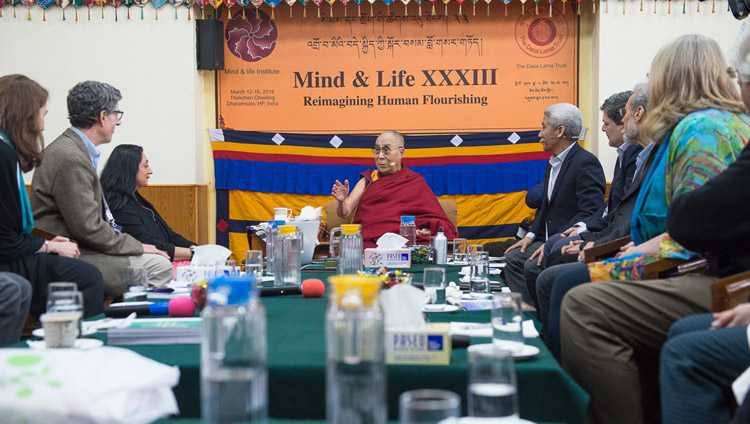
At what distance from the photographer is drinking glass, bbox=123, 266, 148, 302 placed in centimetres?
202

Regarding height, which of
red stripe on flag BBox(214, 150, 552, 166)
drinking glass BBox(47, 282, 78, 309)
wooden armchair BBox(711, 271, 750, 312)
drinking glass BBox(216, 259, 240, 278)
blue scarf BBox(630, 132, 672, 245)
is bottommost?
drinking glass BBox(216, 259, 240, 278)

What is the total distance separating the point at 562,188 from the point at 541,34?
2.42 metres

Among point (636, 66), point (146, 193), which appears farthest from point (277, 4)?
point (636, 66)

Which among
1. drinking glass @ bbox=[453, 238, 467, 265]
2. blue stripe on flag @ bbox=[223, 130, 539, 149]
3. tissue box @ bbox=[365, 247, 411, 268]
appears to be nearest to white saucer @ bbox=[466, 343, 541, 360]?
tissue box @ bbox=[365, 247, 411, 268]

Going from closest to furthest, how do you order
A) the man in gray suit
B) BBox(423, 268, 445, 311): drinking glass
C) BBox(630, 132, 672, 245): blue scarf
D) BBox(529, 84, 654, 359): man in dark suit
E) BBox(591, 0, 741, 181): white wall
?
1. BBox(423, 268, 445, 311): drinking glass
2. BBox(630, 132, 672, 245): blue scarf
3. BBox(529, 84, 654, 359): man in dark suit
4. the man in gray suit
5. BBox(591, 0, 741, 181): white wall

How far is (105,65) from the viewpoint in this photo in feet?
18.6

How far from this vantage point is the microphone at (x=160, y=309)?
5.77 ft

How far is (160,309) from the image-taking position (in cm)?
181

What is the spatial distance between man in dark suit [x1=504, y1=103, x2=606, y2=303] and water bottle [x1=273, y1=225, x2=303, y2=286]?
1584 millimetres

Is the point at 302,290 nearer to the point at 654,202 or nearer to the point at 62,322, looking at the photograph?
the point at 62,322

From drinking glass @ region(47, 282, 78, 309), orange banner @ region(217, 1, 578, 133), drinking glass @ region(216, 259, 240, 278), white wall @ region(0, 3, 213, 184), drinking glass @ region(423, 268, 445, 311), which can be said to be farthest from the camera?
orange banner @ region(217, 1, 578, 133)

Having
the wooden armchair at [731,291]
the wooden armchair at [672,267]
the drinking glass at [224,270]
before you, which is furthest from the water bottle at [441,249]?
the wooden armchair at [731,291]

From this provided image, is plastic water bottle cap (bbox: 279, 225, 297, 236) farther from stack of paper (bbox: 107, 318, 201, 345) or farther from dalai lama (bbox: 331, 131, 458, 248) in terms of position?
dalai lama (bbox: 331, 131, 458, 248)

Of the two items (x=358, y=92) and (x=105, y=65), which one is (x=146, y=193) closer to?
(x=105, y=65)
